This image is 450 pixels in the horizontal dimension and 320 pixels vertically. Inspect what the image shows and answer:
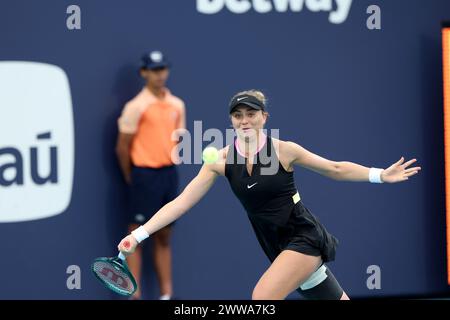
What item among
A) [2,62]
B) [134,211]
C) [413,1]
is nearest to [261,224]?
[134,211]

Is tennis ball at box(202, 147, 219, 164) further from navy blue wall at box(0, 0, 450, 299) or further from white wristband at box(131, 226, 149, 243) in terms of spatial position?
navy blue wall at box(0, 0, 450, 299)

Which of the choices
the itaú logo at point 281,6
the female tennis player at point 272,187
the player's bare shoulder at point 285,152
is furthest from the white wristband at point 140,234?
the itaú logo at point 281,6

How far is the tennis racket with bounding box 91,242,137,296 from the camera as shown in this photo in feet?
20.8

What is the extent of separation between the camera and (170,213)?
6.41 m

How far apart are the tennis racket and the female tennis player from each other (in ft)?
0.24

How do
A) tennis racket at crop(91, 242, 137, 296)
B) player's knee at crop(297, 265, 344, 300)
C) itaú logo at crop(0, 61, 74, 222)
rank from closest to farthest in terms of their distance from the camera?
1. tennis racket at crop(91, 242, 137, 296)
2. player's knee at crop(297, 265, 344, 300)
3. itaú logo at crop(0, 61, 74, 222)

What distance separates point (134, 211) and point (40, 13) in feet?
4.99

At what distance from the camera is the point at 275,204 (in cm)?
646

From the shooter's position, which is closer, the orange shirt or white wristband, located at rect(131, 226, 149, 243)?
white wristband, located at rect(131, 226, 149, 243)

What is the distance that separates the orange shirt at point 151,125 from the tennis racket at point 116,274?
2.02 m

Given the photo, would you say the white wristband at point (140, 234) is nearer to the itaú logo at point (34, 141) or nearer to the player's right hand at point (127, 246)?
the player's right hand at point (127, 246)

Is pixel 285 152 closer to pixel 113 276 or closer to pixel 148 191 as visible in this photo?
pixel 113 276

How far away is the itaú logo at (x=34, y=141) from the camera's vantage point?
26.7ft

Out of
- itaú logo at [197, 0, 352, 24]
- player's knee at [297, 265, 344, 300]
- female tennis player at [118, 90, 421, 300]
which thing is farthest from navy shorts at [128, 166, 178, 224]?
player's knee at [297, 265, 344, 300]
